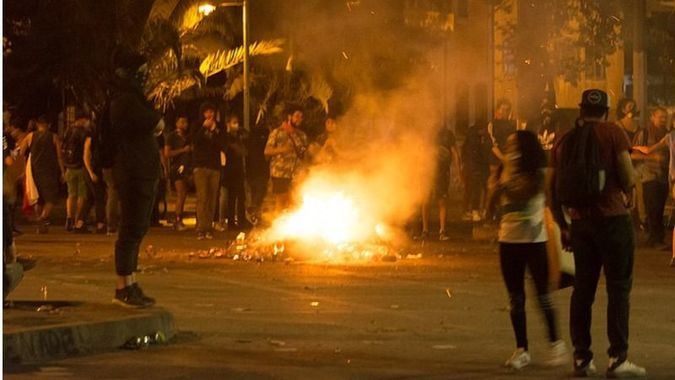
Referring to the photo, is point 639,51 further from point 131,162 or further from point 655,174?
point 131,162

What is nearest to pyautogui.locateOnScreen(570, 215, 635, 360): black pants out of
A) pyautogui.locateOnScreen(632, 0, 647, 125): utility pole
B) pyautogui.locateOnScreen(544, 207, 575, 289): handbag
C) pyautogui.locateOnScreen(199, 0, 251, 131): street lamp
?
pyautogui.locateOnScreen(544, 207, 575, 289): handbag

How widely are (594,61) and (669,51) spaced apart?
1879mm

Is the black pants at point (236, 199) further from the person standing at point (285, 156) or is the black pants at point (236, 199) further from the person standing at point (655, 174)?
the person standing at point (655, 174)

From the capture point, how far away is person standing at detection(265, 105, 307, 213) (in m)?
17.2

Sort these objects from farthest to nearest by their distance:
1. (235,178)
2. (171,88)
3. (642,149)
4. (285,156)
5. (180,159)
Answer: (171,88) → (180,159) → (235,178) → (285,156) → (642,149)

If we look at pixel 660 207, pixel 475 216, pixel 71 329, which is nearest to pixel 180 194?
pixel 475 216

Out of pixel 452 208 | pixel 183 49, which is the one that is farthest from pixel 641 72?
pixel 183 49

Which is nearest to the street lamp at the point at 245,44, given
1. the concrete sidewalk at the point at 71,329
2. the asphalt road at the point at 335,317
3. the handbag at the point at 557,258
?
the asphalt road at the point at 335,317

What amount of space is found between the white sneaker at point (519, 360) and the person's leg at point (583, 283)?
0.33 metres

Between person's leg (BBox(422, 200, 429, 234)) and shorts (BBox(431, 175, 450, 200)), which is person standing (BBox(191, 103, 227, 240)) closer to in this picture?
person's leg (BBox(422, 200, 429, 234))

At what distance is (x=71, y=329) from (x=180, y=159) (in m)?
10.7

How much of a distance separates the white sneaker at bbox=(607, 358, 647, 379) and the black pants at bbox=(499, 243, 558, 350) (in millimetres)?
458

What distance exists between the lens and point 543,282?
8.23 m

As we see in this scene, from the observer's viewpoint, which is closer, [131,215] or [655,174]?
[131,215]
